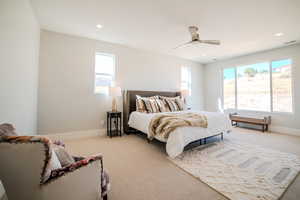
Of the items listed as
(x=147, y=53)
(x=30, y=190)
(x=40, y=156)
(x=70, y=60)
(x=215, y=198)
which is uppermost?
(x=147, y=53)

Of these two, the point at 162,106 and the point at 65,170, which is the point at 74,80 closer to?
the point at 162,106

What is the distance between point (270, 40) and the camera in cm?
362

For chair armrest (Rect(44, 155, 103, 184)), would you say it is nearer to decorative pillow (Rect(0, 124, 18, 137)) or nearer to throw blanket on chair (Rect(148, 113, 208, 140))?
decorative pillow (Rect(0, 124, 18, 137))

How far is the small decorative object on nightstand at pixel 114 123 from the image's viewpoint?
12.0 ft

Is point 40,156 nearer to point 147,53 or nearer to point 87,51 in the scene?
point 87,51

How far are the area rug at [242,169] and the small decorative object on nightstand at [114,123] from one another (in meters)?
2.05

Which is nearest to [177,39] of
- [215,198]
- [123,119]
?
[123,119]

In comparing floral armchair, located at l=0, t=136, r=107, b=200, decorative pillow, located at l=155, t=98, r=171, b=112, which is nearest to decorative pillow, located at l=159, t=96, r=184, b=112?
decorative pillow, located at l=155, t=98, r=171, b=112

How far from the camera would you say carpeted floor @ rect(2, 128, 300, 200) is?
1.46m

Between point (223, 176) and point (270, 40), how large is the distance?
13.3 ft

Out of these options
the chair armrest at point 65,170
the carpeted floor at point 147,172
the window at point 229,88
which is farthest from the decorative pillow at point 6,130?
the window at point 229,88

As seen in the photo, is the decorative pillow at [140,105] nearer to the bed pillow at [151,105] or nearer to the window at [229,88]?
the bed pillow at [151,105]

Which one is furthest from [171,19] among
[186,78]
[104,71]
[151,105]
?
[186,78]

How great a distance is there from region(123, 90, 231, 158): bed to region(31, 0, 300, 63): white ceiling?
5.70 ft
